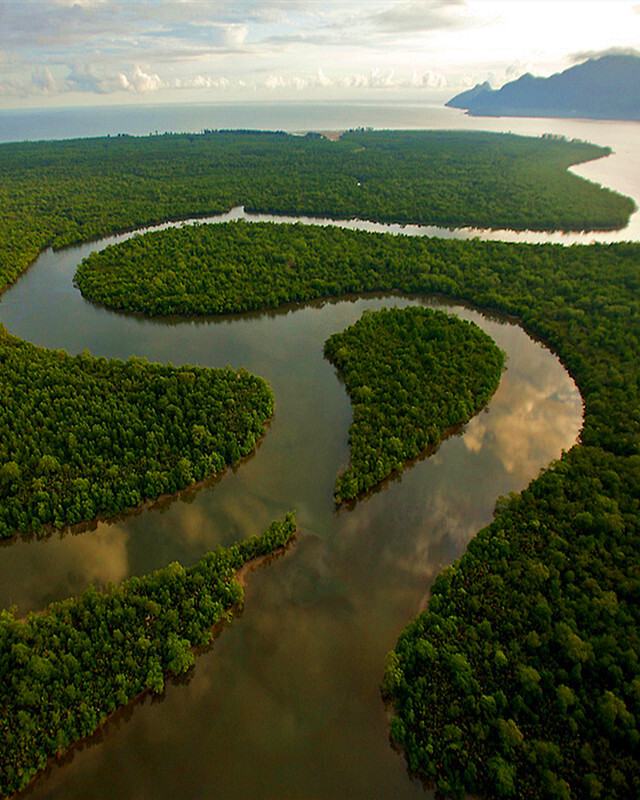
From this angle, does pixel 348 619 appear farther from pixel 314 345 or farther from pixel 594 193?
pixel 594 193

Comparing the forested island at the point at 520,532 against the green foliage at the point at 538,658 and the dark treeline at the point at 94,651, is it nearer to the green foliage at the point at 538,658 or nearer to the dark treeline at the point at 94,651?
the green foliage at the point at 538,658

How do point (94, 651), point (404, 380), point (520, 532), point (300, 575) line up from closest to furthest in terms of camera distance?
point (94, 651) → point (300, 575) → point (520, 532) → point (404, 380)

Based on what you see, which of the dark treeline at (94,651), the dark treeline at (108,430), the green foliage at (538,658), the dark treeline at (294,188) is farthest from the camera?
the dark treeline at (294,188)

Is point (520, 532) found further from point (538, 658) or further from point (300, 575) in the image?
point (300, 575)

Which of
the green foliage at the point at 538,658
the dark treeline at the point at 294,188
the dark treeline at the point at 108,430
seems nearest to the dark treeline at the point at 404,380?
the green foliage at the point at 538,658

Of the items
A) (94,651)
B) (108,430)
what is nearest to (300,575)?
(94,651)

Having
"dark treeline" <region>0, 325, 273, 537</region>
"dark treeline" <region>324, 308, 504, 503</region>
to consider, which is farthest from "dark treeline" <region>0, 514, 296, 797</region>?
"dark treeline" <region>324, 308, 504, 503</region>
